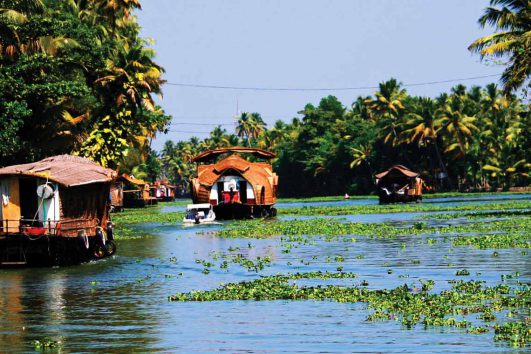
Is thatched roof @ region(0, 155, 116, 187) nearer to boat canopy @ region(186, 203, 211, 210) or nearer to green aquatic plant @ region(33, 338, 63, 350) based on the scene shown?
green aquatic plant @ region(33, 338, 63, 350)

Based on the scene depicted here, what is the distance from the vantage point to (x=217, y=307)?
2077 cm

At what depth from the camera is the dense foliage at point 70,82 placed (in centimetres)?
4328

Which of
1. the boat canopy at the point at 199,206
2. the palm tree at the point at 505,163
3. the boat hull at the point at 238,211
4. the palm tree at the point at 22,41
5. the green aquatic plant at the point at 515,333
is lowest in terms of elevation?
the green aquatic plant at the point at 515,333

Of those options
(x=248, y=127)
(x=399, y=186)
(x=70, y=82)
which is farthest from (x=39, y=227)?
(x=248, y=127)

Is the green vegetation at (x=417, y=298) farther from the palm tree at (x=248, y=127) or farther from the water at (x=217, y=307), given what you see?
the palm tree at (x=248, y=127)

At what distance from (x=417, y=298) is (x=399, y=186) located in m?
73.4

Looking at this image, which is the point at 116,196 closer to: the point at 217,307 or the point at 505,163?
the point at 505,163

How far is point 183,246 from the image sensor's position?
39.3m

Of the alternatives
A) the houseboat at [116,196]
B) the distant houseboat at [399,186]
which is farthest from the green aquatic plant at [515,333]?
the distant houseboat at [399,186]

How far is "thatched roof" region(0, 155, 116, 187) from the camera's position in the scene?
3067cm

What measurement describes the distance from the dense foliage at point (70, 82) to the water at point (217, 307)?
1102cm

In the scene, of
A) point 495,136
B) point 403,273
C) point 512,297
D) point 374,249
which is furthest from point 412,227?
point 495,136

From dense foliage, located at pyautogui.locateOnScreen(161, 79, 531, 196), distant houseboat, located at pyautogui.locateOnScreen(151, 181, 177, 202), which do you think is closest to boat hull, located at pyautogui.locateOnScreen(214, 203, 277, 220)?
dense foliage, located at pyautogui.locateOnScreen(161, 79, 531, 196)

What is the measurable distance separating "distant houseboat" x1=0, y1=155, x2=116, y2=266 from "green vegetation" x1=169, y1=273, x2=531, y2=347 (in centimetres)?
869
